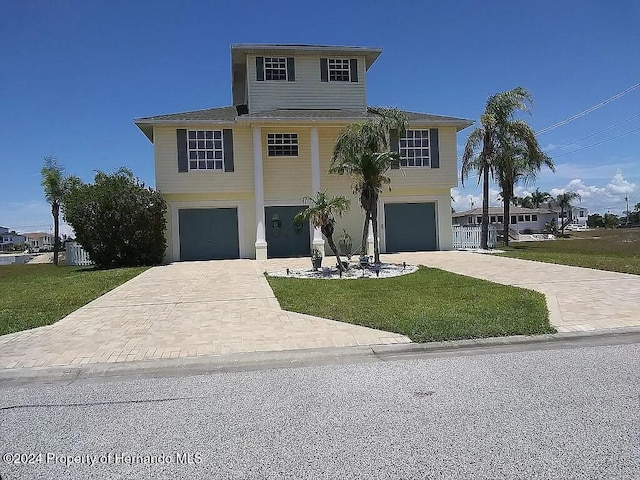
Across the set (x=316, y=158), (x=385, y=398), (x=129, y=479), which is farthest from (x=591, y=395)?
(x=316, y=158)

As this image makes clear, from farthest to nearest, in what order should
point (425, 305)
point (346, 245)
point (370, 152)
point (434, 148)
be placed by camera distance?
1. point (434, 148)
2. point (346, 245)
3. point (370, 152)
4. point (425, 305)

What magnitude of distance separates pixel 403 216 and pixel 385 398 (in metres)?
18.3

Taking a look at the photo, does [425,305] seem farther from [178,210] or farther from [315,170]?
[178,210]

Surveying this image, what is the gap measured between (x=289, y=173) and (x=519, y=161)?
13.6 metres

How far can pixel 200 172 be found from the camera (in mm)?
20531

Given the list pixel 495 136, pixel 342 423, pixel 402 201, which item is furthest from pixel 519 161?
pixel 342 423

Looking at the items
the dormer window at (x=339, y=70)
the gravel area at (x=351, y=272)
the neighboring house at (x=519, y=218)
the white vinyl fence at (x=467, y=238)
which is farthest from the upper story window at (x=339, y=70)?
the neighboring house at (x=519, y=218)

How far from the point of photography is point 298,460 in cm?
343

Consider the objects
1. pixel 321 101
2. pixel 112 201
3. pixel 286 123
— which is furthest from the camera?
pixel 321 101

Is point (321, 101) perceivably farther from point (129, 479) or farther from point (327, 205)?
point (129, 479)

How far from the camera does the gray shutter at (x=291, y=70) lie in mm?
21922

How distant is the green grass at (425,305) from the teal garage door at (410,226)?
9.40 m

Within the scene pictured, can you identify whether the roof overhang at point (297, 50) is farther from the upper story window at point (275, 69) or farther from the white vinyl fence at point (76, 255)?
the white vinyl fence at point (76, 255)

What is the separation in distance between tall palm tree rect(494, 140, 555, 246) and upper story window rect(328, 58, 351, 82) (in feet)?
29.0
